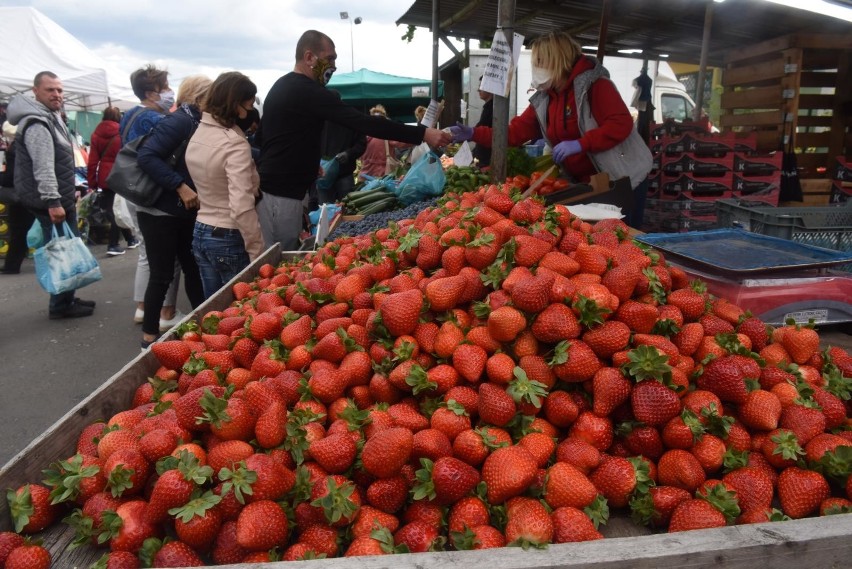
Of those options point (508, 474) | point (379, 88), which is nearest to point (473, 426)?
point (508, 474)

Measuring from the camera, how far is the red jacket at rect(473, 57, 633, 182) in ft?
13.5

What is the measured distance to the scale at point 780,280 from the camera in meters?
2.56

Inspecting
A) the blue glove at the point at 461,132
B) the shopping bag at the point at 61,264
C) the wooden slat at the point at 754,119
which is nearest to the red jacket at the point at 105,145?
the shopping bag at the point at 61,264

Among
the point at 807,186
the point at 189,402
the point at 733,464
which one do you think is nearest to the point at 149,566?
the point at 189,402

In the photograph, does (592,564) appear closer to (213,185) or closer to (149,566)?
(149,566)

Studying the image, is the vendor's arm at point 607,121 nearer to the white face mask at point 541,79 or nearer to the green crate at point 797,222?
the white face mask at point 541,79

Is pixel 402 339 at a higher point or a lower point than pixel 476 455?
higher

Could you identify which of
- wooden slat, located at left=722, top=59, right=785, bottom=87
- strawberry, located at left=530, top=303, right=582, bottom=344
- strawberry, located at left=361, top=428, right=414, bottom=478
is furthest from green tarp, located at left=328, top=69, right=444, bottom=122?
strawberry, located at left=361, top=428, right=414, bottom=478

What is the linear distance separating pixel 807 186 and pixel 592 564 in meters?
6.88

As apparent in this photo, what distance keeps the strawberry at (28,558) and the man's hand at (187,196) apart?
10.5ft

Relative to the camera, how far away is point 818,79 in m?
7.04

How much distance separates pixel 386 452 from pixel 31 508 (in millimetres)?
979

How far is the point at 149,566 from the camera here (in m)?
1.38

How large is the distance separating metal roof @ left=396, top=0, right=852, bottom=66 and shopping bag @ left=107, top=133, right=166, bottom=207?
13.1 feet
